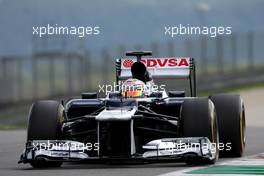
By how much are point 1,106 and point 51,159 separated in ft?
107

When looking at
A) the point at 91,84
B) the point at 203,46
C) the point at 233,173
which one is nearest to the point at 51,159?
the point at 233,173

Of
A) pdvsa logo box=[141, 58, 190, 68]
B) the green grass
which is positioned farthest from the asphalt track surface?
the green grass

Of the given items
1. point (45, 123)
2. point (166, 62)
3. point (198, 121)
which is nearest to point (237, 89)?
point (166, 62)

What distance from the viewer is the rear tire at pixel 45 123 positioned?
59.1 feet

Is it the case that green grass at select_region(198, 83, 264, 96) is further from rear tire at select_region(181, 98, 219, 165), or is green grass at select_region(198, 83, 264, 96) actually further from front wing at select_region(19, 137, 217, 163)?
front wing at select_region(19, 137, 217, 163)

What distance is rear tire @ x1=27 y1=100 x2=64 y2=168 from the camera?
59.1 feet

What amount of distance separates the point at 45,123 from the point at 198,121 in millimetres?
2321

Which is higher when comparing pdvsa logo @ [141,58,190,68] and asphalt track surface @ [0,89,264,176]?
pdvsa logo @ [141,58,190,68]

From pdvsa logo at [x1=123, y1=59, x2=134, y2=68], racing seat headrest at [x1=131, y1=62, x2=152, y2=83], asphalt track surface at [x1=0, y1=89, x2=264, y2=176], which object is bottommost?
asphalt track surface at [x1=0, y1=89, x2=264, y2=176]

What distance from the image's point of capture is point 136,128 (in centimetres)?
1791

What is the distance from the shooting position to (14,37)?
60.4 m

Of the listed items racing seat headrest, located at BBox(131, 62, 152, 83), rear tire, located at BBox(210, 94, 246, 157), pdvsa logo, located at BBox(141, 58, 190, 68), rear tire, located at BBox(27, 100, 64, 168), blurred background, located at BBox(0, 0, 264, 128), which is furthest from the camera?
blurred background, located at BBox(0, 0, 264, 128)

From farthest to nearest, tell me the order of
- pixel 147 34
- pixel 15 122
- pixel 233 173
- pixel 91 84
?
pixel 147 34
pixel 91 84
pixel 15 122
pixel 233 173

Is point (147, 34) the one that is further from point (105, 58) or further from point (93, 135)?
point (93, 135)
